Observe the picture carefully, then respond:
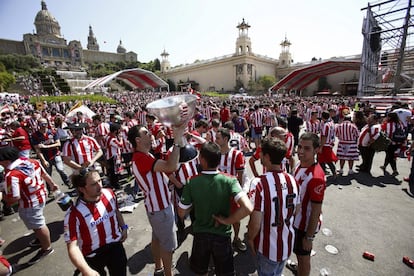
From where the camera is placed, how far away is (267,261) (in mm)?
2189

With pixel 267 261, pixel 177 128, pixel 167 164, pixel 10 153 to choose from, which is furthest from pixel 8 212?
pixel 267 261

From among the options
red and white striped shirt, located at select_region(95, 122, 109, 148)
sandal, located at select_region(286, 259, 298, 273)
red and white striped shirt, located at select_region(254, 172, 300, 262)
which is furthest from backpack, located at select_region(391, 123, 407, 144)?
red and white striped shirt, located at select_region(95, 122, 109, 148)

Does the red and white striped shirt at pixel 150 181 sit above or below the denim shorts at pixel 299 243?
above

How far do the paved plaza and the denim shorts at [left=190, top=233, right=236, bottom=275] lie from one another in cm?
103

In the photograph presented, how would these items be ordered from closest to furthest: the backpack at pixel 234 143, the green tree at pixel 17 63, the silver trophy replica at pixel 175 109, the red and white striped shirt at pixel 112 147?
1. the silver trophy replica at pixel 175 109
2. the backpack at pixel 234 143
3. the red and white striped shirt at pixel 112 147
4. the green tree at pixel 17 63

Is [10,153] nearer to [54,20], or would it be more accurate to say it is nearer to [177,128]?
[177,128]

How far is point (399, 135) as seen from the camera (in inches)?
248

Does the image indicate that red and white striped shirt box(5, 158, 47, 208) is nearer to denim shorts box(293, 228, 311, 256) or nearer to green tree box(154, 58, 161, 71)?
denim shorts box(293, 228, 311, 256)

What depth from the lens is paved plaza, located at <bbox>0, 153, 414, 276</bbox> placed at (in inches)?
123

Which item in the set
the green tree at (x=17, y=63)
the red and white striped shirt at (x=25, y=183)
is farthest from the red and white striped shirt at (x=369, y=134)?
the green tree at (x=17, y=63)

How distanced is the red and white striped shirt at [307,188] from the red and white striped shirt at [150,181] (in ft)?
5.44

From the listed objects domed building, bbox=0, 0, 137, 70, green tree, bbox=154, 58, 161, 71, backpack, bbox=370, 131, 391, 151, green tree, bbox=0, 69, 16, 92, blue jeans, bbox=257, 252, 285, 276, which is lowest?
blue jeans, bbox=257, 252, 285, 276

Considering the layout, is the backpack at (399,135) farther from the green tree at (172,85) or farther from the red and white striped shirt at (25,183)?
the green tree at (172,85)

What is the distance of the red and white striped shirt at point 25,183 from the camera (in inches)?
120
